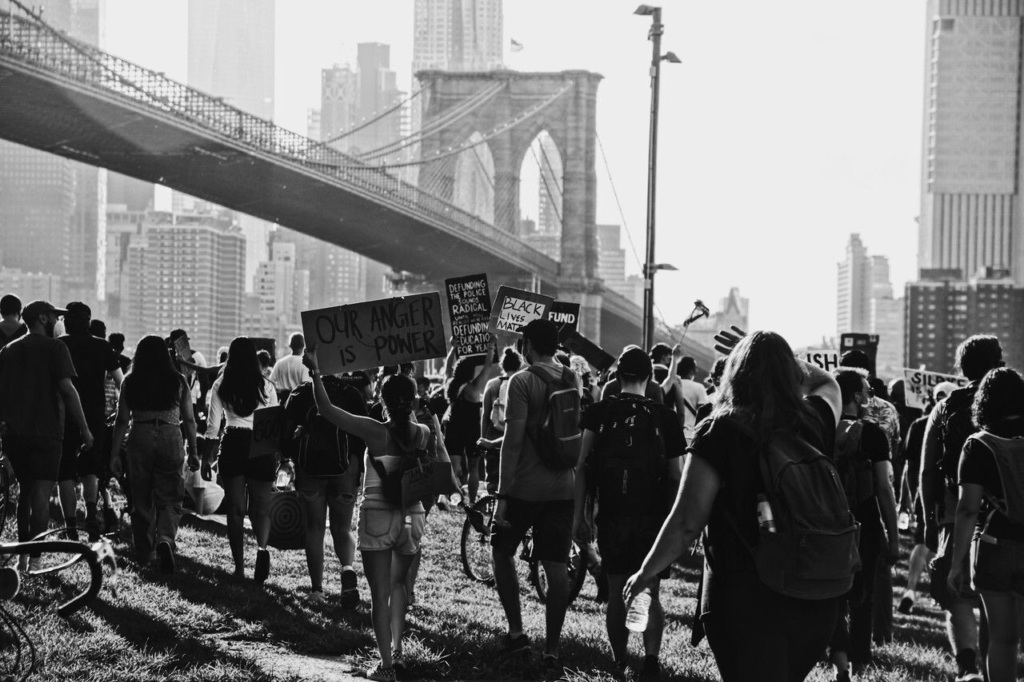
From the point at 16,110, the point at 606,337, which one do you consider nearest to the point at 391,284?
the point at 606,337

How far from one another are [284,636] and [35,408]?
1997 millimetres

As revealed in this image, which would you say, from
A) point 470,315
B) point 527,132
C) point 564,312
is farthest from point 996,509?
point 527,132

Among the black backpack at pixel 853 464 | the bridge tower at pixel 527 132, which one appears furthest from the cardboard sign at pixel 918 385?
the bridge tower at pixel 527 132

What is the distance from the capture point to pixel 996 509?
544cm

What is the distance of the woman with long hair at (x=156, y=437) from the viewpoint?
27.4 feet

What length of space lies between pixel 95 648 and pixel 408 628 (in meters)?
1.79

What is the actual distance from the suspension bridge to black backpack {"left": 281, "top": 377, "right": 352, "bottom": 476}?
24925mm

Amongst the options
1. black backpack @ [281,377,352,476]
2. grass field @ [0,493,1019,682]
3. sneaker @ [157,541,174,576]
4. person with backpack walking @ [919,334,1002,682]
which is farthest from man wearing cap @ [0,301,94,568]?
person with backpack walking @ [919,334,1002,682]

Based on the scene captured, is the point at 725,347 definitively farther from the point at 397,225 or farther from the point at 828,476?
the point at 397,225

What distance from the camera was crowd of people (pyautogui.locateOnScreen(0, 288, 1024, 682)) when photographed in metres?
4.02

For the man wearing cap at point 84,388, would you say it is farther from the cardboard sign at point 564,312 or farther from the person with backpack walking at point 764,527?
the cardboard sign at point 564,312

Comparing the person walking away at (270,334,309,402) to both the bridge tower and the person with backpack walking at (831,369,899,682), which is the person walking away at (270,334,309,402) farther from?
the bridge tower

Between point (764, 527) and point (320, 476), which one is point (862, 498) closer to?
point (764, 527)

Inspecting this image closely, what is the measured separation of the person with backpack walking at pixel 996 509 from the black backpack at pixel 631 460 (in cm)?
134
